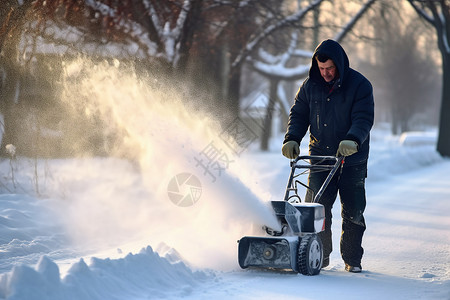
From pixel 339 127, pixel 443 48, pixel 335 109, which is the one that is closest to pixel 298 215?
pixel 339 127

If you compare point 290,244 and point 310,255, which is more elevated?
point 290,244

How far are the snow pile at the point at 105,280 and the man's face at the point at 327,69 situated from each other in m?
A: 2.08

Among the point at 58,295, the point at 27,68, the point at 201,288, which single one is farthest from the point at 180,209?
the point at 58,295

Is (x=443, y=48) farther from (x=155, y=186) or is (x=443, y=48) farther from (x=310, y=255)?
(x=310, y=255)

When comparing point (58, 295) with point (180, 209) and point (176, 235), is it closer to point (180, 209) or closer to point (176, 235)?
point (176, 235)

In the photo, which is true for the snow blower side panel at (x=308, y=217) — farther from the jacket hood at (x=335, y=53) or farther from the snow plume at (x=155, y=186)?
the jacket hood at (x=335, y=53)

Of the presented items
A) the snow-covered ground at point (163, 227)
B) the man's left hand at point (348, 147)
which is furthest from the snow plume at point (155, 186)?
the man's left hand at point (348, 147)

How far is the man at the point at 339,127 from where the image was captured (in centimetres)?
580

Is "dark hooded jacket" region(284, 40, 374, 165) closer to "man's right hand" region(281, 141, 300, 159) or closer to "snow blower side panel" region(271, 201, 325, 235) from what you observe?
"man's right hand" region(281, 141, 300, 159)

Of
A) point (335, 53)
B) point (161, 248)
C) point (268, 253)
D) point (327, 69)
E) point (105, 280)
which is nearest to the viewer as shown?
point (105, 280)

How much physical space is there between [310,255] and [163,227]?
10.7 feet

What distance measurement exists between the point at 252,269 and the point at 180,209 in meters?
4.03

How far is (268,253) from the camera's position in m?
5.43

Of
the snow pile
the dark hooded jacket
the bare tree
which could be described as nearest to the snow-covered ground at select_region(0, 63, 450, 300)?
the snow pile
